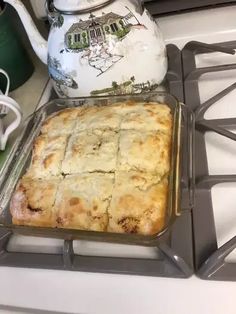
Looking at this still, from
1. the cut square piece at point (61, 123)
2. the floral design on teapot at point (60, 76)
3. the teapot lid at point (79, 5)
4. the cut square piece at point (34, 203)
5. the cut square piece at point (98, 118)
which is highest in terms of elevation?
the teapot lid at point (79, 5)

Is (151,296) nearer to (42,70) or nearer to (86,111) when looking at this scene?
(86,111)

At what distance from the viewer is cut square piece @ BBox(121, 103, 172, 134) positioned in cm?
54

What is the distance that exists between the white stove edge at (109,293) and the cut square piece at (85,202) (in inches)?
2.3

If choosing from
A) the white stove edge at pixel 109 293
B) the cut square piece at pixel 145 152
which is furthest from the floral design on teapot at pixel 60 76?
the white stove edge at pixel 109 293

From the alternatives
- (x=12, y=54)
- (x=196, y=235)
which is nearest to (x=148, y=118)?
(x=196, y=235)

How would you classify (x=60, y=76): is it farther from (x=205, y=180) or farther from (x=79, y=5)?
(x=205, y=180)

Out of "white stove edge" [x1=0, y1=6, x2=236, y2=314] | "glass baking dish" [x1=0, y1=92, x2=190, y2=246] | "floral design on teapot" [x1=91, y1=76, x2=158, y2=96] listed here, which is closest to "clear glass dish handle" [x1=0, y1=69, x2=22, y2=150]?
"glass baking dish" [x1=0, y1=92, x2=190, y2=246]

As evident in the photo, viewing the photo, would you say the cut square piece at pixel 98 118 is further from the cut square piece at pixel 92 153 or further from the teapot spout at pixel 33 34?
the teapot spout at pixel 33 34

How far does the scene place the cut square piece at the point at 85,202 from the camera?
18.2 inches

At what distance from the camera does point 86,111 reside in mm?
588

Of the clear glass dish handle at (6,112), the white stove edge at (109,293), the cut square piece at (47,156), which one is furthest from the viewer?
the clear glass dish handle at (6,112)

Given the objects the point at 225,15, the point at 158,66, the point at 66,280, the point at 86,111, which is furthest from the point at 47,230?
the point at 225,15

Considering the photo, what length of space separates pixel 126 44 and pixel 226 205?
10.2 inches

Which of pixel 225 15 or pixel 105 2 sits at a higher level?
pixel 105 2
